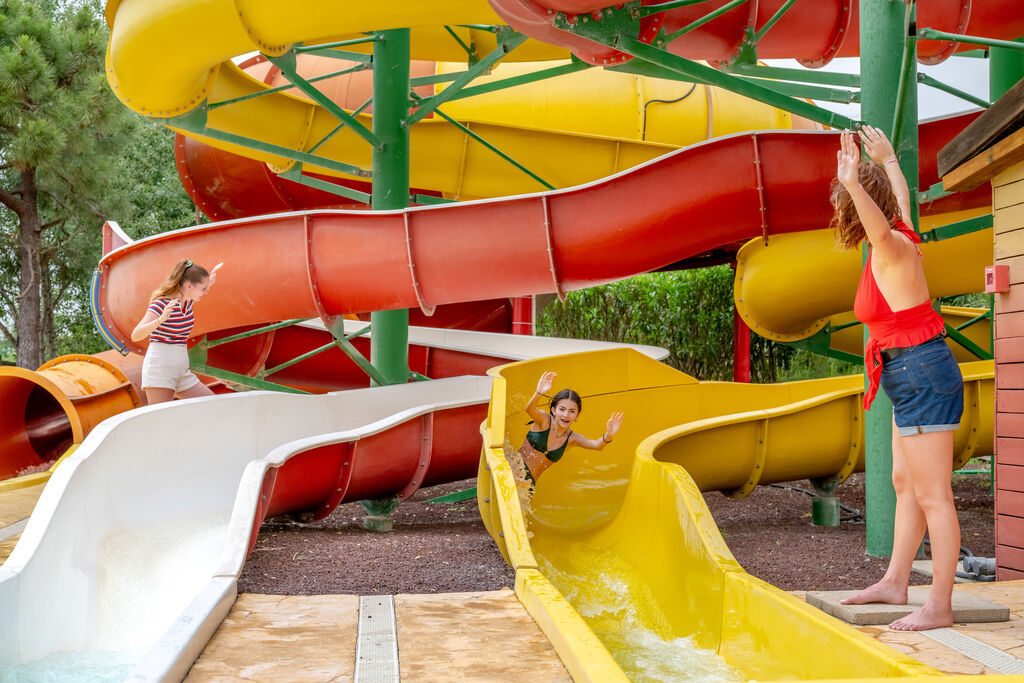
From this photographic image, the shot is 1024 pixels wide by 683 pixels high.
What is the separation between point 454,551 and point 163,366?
7.59 feet

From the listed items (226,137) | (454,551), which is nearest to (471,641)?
(454,551)

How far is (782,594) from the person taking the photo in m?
2.83

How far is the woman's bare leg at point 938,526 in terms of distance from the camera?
2.42 metres

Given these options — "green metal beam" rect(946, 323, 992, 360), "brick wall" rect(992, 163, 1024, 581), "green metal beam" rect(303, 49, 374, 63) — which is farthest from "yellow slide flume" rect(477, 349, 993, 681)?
"green metal beam" rect(303, 49, 374, 63)

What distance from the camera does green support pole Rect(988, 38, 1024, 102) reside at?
6742 mm

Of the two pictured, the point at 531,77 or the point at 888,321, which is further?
the point at 531,77

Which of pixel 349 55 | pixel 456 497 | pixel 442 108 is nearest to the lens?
pixel 456 497

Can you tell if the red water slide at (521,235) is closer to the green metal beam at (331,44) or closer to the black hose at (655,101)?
the green metal beam at (331,44)

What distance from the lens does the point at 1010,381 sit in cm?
388

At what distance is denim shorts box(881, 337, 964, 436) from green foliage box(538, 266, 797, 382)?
10.9 meters

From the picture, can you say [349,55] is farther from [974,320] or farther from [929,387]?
[929,387]

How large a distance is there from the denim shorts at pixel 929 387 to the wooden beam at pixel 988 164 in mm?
1647

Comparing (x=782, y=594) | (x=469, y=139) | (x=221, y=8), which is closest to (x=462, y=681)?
(x=782, y=594)

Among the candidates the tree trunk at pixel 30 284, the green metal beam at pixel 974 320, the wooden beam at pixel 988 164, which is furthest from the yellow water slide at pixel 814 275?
the tree trunk at pixel 30 284
